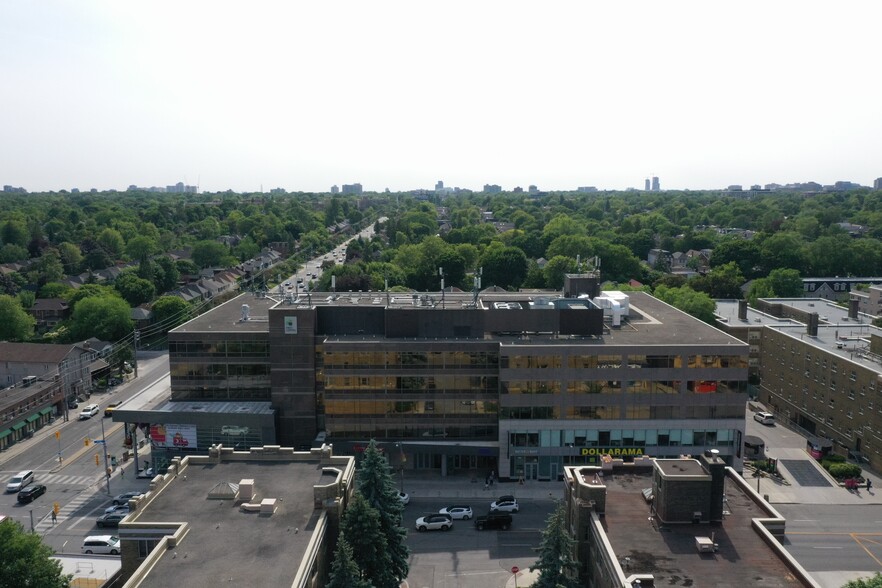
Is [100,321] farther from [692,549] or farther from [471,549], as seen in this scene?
[692,549]

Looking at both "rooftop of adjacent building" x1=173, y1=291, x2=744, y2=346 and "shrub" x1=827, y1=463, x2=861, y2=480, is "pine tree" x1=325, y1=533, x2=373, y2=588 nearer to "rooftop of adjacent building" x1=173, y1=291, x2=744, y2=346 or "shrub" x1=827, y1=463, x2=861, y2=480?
"rooftop of adjacent building" x1=173, y1=291, x2=744, y2=346

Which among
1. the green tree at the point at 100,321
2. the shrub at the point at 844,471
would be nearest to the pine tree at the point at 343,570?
the shrub at the point at 844,471

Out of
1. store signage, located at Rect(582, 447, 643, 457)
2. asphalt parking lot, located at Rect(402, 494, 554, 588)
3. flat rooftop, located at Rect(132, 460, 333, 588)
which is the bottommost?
asphalt parking lot, located at Rect(402, 494, 554, 588)

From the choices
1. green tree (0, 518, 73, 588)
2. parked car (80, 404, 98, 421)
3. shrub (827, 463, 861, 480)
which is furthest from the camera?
parked car (80, 404, 98, 421)

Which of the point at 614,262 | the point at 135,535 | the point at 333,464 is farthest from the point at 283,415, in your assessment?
the point at 614,262

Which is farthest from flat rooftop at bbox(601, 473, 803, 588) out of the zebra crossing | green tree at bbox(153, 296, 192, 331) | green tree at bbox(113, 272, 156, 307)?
green tree at bbox(113, 272, 156, 307)

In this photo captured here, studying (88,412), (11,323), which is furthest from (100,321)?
(88,412)
